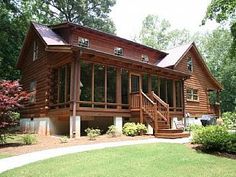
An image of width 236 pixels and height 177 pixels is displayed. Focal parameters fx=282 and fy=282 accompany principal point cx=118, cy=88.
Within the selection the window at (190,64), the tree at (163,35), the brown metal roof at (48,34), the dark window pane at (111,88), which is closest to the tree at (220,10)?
the dark window pane at (111,88)

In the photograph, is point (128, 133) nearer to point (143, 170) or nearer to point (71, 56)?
point (71, 56)

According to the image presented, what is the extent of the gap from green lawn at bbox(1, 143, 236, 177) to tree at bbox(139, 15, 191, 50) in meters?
47.4

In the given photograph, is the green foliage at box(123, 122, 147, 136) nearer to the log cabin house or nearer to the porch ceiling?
the log cabin house

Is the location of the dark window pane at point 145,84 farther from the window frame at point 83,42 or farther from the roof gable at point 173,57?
the window frame at point 83,42

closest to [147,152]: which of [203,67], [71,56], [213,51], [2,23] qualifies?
[71,56]

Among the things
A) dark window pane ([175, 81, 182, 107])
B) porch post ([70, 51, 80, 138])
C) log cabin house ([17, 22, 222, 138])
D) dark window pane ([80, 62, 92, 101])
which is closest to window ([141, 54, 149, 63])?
log cabin house ([17, 22, 222, 138])

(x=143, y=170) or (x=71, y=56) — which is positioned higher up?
(x=71, y=56)

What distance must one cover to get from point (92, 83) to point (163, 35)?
44.5 metres

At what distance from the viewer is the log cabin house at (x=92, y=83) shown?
15242 mm

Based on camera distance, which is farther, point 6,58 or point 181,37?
point 181,37

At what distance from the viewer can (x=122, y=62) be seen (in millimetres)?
17266

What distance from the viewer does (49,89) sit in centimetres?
1769

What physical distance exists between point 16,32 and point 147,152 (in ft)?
76.0

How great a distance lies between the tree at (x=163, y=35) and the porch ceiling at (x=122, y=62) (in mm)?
35368
